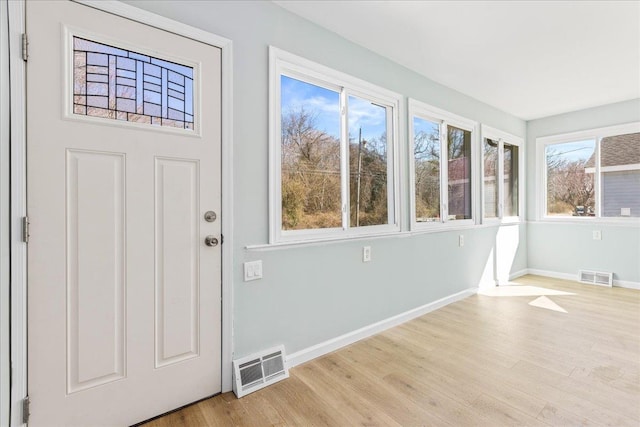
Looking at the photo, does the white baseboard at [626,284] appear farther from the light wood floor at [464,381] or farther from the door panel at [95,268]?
the door panel at [95,268]

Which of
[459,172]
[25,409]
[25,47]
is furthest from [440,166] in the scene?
[25,409]

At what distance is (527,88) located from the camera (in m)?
3.71

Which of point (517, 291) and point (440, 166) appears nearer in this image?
point (440, 166)

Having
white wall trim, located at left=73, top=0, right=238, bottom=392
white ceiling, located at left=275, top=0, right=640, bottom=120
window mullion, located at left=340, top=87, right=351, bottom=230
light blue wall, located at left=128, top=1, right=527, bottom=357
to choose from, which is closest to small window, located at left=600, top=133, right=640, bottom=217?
white ceiling, located at left=275, top=0, right=640, bottom=120

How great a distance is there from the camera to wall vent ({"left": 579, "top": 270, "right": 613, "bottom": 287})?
4.34 metres

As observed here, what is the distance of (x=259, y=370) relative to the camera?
6.57 feet

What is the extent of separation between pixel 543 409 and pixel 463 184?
8.88 feet

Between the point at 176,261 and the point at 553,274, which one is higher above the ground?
the point at 176,261

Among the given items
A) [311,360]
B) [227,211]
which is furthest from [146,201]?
[311,360]

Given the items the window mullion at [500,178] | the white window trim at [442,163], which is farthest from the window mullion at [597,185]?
the white window trim at [442,163]

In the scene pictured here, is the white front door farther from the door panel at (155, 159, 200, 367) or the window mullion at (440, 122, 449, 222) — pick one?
the window mullion at (440, 122, 449, 222)

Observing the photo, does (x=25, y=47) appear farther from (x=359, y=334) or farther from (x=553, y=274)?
(x=553, y=274)

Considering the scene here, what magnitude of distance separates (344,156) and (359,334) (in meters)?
1.52

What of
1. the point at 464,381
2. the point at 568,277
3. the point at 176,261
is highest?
the point at 176,261
